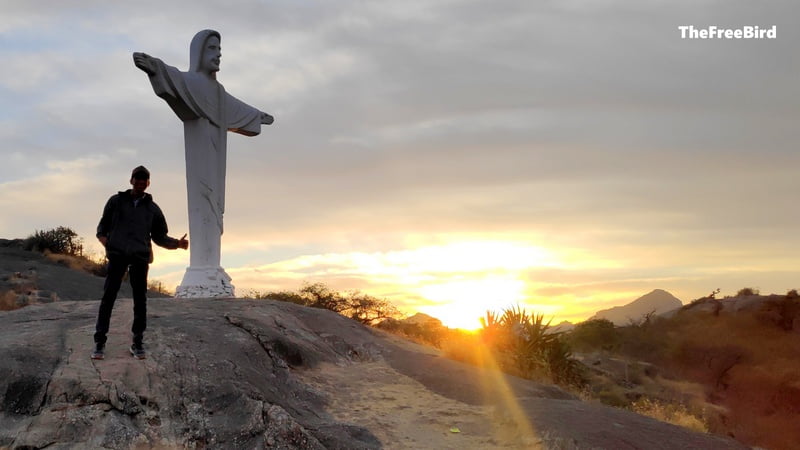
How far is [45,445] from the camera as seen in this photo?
250 inches

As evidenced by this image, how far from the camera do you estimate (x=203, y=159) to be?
1324cm

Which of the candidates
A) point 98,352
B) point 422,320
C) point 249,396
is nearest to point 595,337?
point 422,320

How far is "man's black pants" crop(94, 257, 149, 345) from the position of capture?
24.0 feet

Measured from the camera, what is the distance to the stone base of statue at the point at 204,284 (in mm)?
12766

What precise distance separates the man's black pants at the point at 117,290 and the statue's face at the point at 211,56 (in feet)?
23.2

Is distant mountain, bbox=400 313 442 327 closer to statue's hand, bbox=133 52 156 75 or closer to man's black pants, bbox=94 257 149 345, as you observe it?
statue's hand, bbox=133 52 156 75

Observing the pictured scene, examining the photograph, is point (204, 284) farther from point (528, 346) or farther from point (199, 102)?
point (528, 346)

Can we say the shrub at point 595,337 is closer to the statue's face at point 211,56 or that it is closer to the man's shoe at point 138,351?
the statue's face at point 211,56

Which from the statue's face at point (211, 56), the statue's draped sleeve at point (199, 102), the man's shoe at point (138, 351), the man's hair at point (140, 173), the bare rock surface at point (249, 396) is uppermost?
the statue's face at point (211, 56)

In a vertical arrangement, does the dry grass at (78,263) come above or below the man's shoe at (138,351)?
above

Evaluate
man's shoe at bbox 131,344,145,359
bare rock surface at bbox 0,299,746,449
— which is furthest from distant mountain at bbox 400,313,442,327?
man's shoe at bbox 131,344,145,359

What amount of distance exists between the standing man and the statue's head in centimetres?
666

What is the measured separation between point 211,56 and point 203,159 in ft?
7.00

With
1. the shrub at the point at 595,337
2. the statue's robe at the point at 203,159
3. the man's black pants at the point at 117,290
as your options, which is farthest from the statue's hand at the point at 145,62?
the shrub at the point at 595,337
